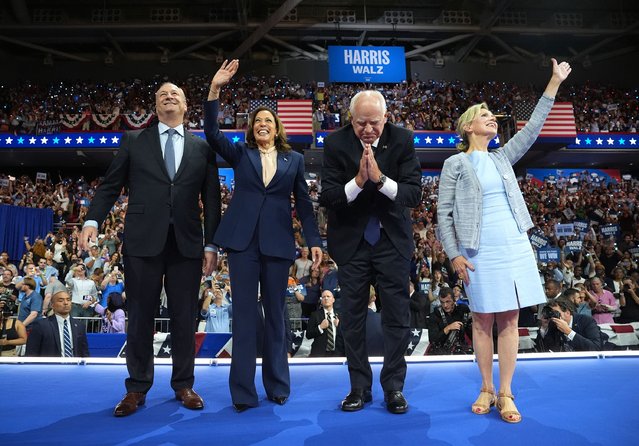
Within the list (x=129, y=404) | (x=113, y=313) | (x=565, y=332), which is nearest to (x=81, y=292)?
(x=113, y=313)

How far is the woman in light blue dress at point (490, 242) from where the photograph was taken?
8.28 ft

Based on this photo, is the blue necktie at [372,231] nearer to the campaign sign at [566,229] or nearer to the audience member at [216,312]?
the audience member at [216,312]

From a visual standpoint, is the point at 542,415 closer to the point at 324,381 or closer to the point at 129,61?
the point at 324,381

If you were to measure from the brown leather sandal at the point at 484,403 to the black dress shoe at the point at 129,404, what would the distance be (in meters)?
1.67

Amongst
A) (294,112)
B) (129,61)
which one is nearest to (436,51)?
(294,112)

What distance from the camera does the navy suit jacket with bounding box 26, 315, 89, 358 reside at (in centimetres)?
504

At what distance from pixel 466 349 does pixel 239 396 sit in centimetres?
360

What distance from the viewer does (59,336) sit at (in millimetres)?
5164

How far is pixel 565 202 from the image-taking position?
1566 cm

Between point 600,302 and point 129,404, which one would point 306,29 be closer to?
point 600,302

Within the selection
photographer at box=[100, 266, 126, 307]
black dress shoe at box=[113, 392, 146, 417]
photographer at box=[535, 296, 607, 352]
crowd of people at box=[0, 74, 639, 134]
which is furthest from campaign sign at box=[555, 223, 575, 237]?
black dress shoe at box=[113, 392, 146, 417]

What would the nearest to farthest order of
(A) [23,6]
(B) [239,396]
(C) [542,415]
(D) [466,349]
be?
(C) [542,415]
(B) [239,396]
(D) [466,349]
(A) [23,6]

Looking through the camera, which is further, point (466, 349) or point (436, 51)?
point (436, 51)

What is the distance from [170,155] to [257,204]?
57 cm
